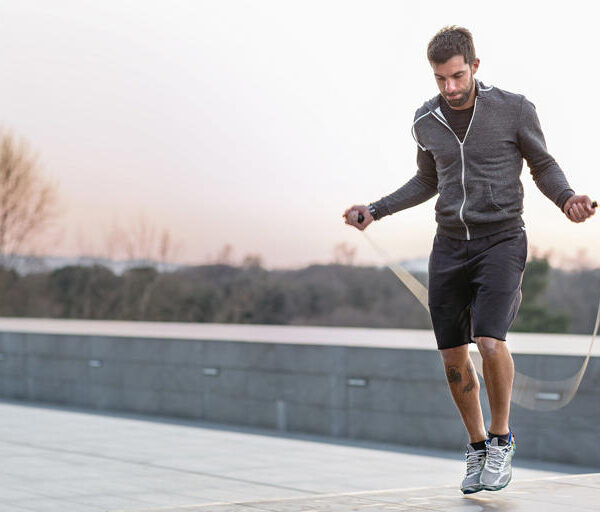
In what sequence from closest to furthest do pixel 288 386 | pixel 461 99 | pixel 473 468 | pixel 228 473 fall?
pixel 461 99 → pixel 473 468 → pixel 228 473 → pixel 288 386

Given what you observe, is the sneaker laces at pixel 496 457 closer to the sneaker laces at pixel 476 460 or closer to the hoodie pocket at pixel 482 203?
the sneaker laces at pixel 476 460

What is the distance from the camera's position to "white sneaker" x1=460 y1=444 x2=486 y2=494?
5293 millimetres

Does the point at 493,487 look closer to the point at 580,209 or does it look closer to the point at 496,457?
the point at 496,457

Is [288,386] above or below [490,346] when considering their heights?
below

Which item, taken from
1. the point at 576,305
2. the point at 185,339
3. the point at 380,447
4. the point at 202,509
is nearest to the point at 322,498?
the point at 202,509

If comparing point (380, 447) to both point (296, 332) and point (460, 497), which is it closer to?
point (296, 332)

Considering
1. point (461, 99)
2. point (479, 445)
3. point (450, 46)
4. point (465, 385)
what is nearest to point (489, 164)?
point (461, 99)

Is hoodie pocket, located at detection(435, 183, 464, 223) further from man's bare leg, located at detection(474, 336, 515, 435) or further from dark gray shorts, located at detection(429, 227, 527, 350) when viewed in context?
man's bare leg, located at detection(474, 336, 515, 435)

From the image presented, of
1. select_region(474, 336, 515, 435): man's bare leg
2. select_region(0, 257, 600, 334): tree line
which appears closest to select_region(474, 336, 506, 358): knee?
select_region(474, 336, 515, 435): man's bare leg

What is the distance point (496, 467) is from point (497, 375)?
0.39 metres

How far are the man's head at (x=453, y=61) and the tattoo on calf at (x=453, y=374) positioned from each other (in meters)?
1.14

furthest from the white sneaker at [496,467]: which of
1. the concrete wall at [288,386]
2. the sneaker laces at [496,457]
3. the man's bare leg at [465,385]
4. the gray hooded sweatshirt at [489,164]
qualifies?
the concrete wall at [288,386]

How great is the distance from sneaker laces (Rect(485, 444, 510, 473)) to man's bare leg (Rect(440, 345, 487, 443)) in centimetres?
14

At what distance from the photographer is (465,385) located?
5.43 metres
